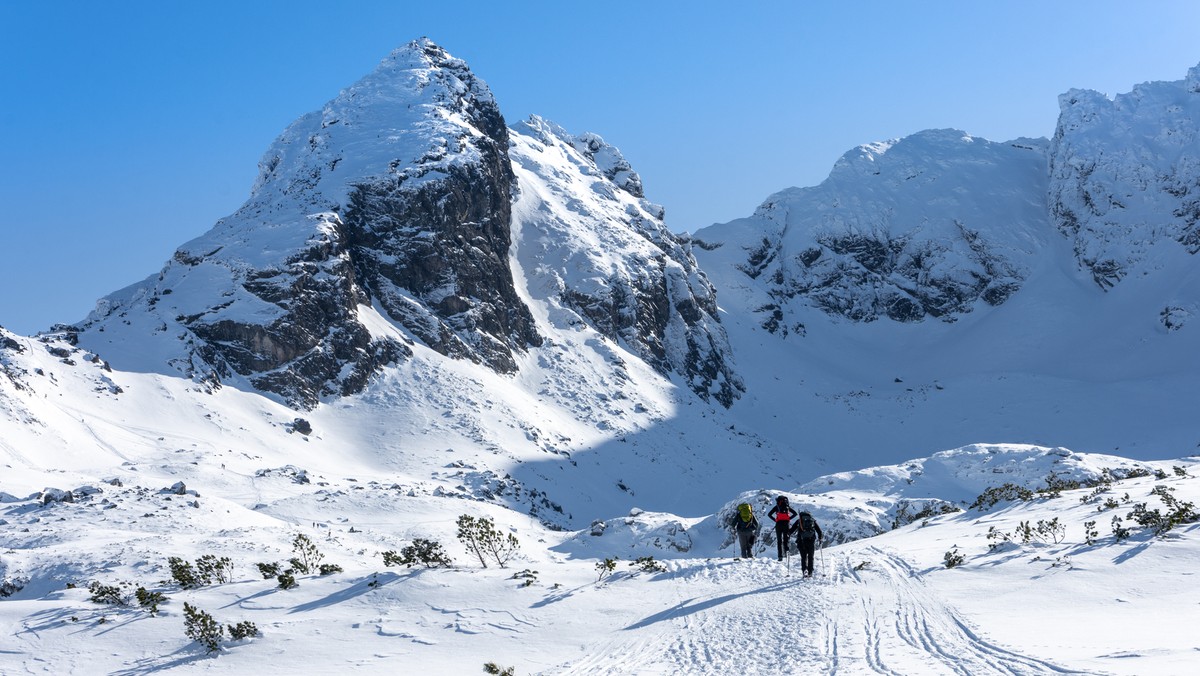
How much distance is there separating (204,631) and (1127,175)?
4562 inches

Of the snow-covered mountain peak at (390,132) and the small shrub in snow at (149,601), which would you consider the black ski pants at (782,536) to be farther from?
the snow-covered mountain peak at (390,132)

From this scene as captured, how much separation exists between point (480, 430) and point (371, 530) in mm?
22096

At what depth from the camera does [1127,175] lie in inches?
4102

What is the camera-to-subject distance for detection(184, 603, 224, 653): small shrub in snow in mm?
11883

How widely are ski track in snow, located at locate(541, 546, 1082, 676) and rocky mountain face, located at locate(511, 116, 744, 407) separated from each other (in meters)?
68.6

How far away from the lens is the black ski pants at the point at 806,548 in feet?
51.5

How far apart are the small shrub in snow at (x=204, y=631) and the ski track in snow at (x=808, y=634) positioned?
4.66m

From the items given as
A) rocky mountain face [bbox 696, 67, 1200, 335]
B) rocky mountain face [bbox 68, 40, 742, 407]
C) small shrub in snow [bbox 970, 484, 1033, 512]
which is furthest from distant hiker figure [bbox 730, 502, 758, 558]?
rocky mountain face [bbox 696, 67, 1200, 335]

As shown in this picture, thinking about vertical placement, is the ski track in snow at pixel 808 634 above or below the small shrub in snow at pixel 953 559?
below

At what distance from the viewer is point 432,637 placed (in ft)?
41.5

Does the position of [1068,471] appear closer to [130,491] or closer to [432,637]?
[432,637]

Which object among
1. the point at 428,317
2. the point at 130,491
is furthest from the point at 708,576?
the point at 428,317

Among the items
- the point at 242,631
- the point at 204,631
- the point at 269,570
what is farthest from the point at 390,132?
the point at 204,631

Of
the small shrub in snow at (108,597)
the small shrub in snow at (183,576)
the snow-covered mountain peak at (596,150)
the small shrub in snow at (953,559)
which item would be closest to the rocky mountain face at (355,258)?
the snow-covered mountain peak at (596,150)
